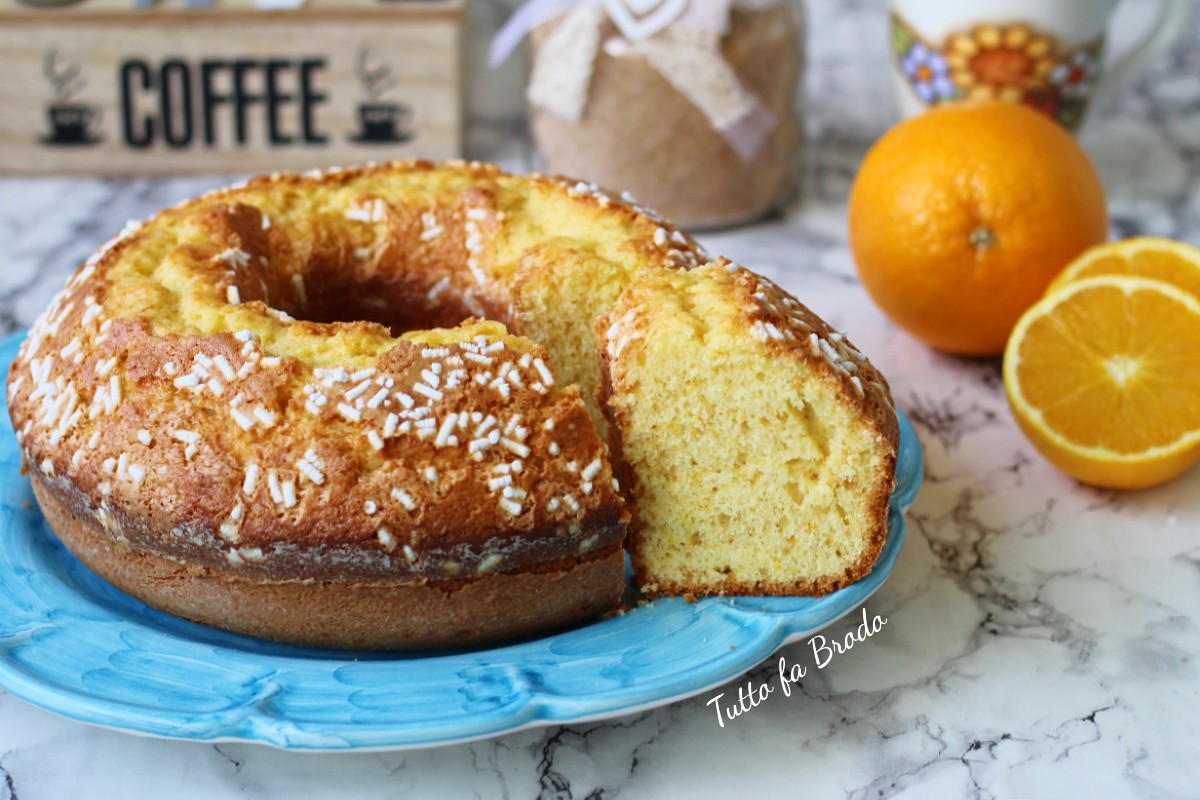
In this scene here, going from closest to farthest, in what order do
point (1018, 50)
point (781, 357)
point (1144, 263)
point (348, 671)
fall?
point (348, 671), point (781, 357), point (1144, 263), point (1018, 50)

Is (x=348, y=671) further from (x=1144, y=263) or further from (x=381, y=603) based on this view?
(x=1144, y=263)

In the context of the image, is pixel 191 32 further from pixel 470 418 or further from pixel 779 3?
pixel 470 418

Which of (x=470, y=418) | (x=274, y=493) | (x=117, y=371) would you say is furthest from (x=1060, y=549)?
(x=117, y=371)

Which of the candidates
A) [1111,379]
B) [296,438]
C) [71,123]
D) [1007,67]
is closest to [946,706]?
[1111,379]

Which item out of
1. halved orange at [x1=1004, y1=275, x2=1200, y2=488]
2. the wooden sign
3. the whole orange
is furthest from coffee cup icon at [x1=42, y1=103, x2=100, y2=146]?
halved orange at [x1=1004, y1=275, x2=1200, y2=488]

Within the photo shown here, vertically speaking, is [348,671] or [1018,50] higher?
[1018,50]

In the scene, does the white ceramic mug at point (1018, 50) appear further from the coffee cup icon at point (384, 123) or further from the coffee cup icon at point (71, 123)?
the coffee cup icon at point (71, 123)

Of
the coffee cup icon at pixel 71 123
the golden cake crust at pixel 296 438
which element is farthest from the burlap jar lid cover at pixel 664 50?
the coffee cup icon at pixel 71 123
